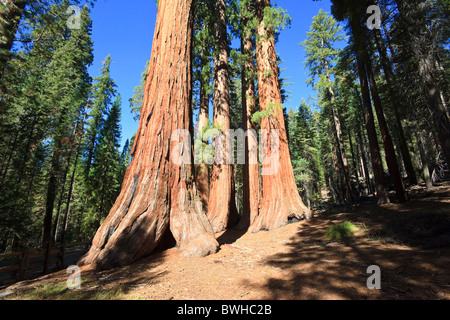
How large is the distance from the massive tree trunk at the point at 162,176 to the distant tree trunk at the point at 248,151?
15.2 ft

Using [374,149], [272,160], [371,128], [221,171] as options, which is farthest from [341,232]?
[371,128]

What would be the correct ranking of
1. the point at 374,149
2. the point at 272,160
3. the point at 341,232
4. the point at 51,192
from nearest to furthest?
the point at 341,232, the point at 272,160, the point at 374,149, the point at 51,192

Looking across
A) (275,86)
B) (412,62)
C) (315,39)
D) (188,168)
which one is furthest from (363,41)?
(315,39)

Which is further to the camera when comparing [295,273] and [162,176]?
[162,176]

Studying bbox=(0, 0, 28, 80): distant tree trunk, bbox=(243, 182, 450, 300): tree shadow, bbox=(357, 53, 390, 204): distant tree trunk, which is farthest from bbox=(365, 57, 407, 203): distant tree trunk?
bbox=(0, 0, 28, 80): distant tree trunk

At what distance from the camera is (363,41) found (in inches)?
331

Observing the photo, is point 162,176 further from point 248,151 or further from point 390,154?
point 390,154

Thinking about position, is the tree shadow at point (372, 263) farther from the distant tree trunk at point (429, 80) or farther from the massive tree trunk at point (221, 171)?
the massive tree trunk at point (221, 171)

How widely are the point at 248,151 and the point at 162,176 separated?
228 inches

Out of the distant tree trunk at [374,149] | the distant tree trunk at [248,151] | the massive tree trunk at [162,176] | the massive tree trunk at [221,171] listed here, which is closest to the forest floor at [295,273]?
the massive tree trunk at [162,176]

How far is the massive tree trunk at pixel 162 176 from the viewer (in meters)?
4.03

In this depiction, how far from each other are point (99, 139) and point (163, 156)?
21680mm

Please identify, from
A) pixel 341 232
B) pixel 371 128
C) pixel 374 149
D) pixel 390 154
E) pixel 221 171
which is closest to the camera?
pixel 341 232

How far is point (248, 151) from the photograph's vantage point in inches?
380
